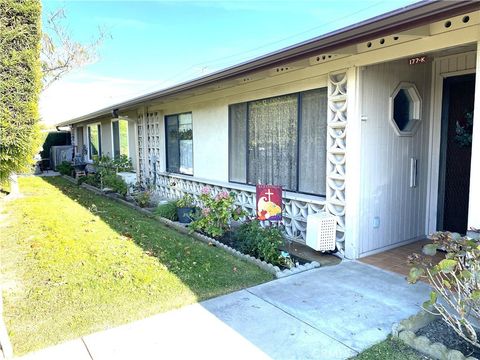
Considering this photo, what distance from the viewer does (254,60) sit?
525cm

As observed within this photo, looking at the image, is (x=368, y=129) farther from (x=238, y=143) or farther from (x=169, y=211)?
(x=169, y=211)

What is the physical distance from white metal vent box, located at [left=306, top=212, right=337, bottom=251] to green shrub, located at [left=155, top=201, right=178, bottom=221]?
11.5 ft

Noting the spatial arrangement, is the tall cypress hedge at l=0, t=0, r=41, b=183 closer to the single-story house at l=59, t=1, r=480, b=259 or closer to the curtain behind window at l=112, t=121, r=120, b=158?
the single-story house at l=59, t=1, r=480, b=259

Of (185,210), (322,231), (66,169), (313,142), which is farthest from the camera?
(66,169)

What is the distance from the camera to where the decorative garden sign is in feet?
18.7

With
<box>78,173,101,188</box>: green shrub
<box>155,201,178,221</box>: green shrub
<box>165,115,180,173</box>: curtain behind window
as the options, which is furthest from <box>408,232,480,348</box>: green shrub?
<box>78,173,101,188</box>: green shrub

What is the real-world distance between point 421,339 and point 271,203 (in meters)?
3.09

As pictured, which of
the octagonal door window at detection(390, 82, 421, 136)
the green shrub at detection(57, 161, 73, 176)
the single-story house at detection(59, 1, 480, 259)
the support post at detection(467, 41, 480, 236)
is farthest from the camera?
the green shrub at detection(57, 161, 73, 176)

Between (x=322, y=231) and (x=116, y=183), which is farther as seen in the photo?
(x=116, y=183)

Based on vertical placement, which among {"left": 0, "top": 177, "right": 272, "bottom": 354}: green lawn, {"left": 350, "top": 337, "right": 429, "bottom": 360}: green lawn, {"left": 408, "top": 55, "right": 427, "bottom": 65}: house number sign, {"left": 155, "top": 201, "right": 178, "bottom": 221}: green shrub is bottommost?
{"left": 350, "top": 337, "right": 429, "bottom": 360}: green lawn

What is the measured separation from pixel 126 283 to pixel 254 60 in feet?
11.3

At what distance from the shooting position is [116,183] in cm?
1135

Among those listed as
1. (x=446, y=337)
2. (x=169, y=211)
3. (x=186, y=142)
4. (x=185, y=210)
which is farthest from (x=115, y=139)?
(x=446, y=337)

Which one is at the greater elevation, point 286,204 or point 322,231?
point 286,204
